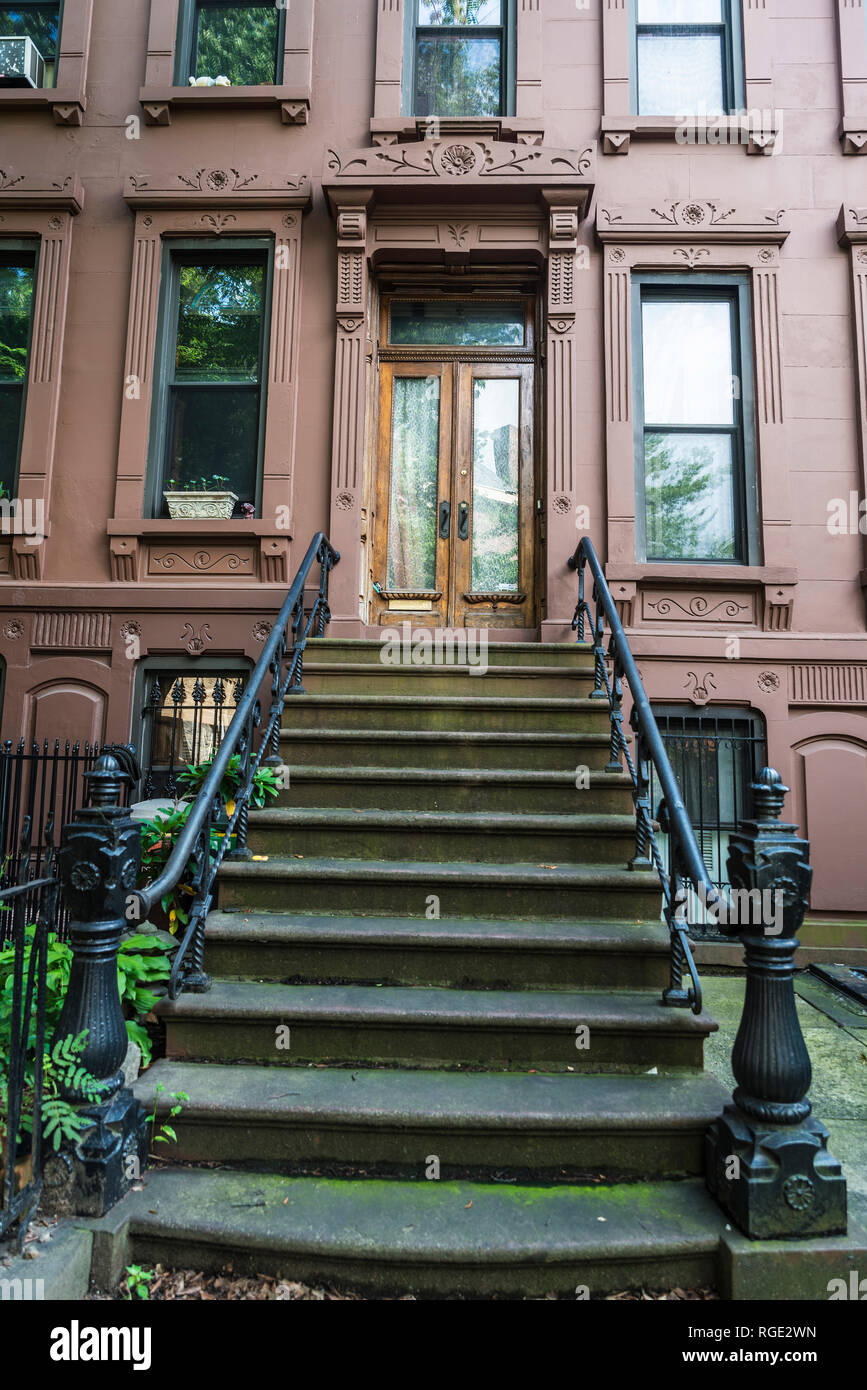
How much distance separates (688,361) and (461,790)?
4.49m

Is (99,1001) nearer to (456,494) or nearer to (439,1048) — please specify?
(439,1048)

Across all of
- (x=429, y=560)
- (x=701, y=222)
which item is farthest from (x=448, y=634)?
(x=701, y=222)

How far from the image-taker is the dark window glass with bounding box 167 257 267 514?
6734mm

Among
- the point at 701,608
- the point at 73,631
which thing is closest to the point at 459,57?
the point at 701,608

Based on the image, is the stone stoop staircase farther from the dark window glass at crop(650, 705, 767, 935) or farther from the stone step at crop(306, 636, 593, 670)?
the dark window glass at crop(650, 705, 767, 935)

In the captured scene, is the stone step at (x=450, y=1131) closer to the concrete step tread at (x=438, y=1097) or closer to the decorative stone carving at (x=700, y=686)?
the concrete step tread at (x=438, y=1097)

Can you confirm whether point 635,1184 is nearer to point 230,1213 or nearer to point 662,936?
point 662,936

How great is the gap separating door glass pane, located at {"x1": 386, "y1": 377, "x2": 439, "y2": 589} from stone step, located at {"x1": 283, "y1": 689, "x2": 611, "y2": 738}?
1977 mm

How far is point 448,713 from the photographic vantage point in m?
5.14

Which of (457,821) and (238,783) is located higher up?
(238,783)

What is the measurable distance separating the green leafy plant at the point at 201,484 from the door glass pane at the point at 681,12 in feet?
18.2

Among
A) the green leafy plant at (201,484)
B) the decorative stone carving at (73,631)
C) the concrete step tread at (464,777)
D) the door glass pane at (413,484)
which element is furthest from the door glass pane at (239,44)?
the concrete step tread at (464,777)

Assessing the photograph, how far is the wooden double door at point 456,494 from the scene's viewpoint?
22.2ft

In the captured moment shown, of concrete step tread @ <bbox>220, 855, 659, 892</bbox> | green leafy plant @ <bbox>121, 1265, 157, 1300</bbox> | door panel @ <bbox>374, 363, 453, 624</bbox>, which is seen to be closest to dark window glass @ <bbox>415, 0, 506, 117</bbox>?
door panel @ <bbox>374, 363, 453, 624</bbox>
